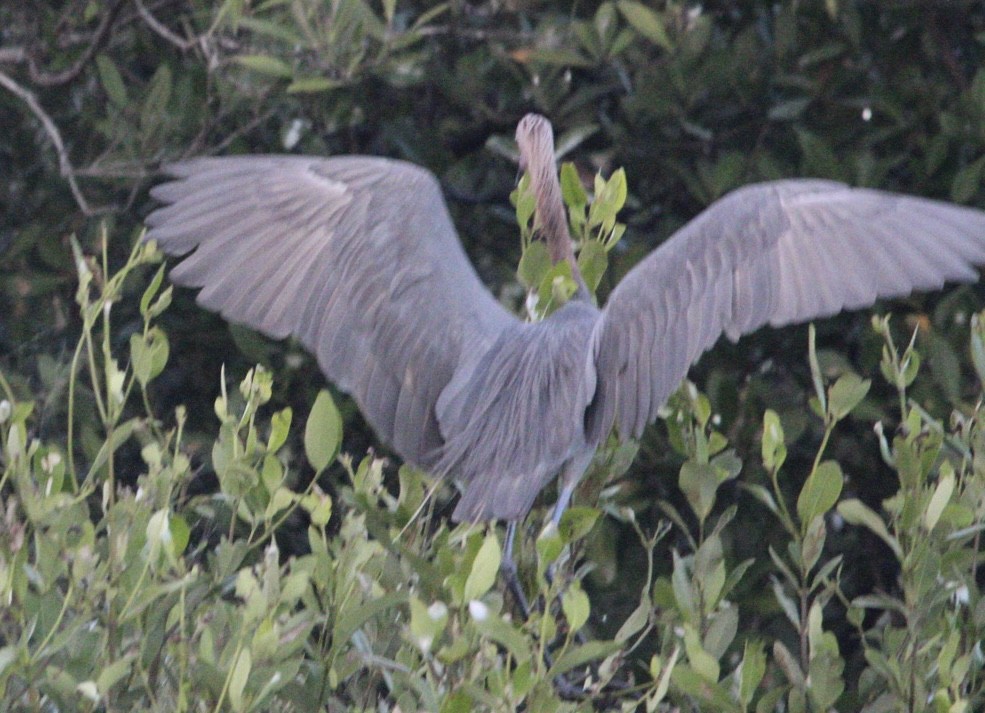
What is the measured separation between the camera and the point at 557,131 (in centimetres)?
533

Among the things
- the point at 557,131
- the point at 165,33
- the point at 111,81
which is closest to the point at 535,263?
the point at 557,131

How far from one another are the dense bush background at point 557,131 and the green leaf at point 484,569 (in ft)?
8.17

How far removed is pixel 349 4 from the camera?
481cm

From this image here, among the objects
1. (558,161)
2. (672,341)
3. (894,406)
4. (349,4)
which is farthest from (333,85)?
(894,406)

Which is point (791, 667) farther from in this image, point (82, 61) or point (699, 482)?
point (82, 61)

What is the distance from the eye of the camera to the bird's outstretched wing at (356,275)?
3.88 meters

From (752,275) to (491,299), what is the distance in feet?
2.47

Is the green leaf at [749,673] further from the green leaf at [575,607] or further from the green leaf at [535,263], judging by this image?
the green leaf at [535,263]

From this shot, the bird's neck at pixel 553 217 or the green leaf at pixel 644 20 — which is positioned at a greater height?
Result: the green leaf at pixel 644 20

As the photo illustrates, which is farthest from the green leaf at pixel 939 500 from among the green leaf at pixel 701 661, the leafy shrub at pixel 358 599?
the green leaf at pixel 701 661

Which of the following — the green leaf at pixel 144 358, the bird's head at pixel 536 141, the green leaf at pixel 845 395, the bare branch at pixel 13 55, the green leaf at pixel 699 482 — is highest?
the green leaf at pixel 144 358

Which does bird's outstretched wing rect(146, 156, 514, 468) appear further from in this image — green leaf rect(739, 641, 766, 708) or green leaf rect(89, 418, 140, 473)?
green leaf rect(739, 641, 766, 708)

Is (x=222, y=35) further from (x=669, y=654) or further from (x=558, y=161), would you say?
(x=669, y=654)

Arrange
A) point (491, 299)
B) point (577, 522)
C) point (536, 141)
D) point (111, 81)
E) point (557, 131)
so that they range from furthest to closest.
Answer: point (557, 131) → point (111, 81) → point (536, 141) → point (491, 299) → point (577, 522)
